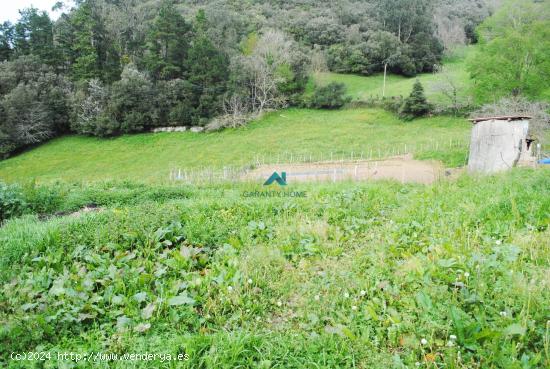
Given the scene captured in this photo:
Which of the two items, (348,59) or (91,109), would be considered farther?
(348,59)

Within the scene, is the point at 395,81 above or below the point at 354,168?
above

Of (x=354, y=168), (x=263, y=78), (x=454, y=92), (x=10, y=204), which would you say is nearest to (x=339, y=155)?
(x=354, y=168)

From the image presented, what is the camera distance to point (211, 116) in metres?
34.6

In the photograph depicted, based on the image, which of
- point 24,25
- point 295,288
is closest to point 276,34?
point 24,25

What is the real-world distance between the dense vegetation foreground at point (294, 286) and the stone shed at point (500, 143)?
8507 mm

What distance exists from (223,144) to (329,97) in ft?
51.3

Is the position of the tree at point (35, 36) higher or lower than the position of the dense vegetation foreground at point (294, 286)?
higher

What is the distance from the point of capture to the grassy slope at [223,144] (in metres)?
25.2

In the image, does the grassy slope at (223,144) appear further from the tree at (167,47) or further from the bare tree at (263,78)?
the tree at (167,47)

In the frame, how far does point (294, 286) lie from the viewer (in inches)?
138

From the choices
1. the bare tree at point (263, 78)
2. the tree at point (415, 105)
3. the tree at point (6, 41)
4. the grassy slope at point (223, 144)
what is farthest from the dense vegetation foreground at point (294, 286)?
the tree at point (6, 41)

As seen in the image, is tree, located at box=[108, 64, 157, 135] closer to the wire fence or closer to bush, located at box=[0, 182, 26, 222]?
the wire fence

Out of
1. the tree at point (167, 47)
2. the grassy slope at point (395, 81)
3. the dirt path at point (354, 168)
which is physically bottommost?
the dirt path at point (354, 168)

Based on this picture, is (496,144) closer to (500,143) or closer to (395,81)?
(500,143)
